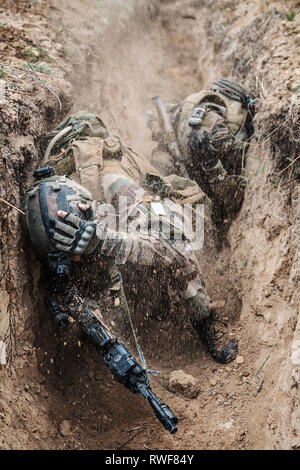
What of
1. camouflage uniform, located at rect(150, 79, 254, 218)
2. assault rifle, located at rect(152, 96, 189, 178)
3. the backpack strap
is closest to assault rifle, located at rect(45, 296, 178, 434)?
the backpack strap

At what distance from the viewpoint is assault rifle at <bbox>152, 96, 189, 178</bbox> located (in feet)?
19.1

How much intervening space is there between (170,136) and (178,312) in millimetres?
2558

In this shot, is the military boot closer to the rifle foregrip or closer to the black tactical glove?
the rifle foregrip

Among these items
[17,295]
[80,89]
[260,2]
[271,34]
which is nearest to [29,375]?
[17,295]

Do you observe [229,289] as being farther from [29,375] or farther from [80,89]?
[80,89]

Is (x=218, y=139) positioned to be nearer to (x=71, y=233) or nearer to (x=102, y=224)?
(x=102, y=224)

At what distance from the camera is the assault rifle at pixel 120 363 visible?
3121 millimetres

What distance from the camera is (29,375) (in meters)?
3.38

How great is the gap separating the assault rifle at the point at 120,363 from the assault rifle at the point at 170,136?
2801mm

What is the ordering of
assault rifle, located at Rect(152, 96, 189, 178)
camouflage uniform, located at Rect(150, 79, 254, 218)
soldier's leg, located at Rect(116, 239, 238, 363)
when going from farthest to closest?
assault rifle, located at Rect(152, 96, 189, 178)
camouflage uniform, located at Rect(150, 79, 254, 218)
soldier's leg, located at Rect(116, 239, 238, 363)

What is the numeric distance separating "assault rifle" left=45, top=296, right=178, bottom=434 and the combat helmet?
1.46 ft

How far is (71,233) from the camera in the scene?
12.0 feet
